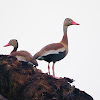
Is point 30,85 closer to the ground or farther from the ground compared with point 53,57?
closer to the ground

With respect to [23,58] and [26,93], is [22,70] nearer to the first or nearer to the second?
[26,93]

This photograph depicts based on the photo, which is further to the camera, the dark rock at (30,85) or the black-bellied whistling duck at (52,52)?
the black-bellied whistling duck at (52,52)

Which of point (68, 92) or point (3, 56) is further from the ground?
point (3, 56)

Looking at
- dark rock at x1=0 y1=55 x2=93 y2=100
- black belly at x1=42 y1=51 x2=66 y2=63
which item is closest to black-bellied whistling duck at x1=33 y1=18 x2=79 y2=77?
black belly at x1=42 y1=51 x2=66 y2=63

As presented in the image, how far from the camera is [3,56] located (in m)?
9.00

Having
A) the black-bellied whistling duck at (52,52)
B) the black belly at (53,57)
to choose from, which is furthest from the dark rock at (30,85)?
the black belly at (53,57)

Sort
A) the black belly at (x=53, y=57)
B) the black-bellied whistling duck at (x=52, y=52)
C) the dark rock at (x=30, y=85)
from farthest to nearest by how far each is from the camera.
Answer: the black belly at (x=53, y=57)
the black-bellied whistling duck at (x=52, y=52)
the dark rock at (x=30, y=85)

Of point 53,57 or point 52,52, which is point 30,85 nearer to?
point 52,52

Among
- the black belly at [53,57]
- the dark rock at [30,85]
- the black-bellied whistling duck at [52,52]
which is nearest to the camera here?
the dark rock at [30,85]

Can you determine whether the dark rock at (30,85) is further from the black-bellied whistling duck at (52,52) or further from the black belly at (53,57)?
the black belly at (53,57)

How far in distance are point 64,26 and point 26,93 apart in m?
5.07

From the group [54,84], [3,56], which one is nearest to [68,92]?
[54,84]

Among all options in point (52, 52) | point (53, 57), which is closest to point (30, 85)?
point (52, 52)

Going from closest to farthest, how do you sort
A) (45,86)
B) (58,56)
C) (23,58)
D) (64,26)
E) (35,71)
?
(45,86) < (35,71) < (58,56) < (23,58) < (64,26)
